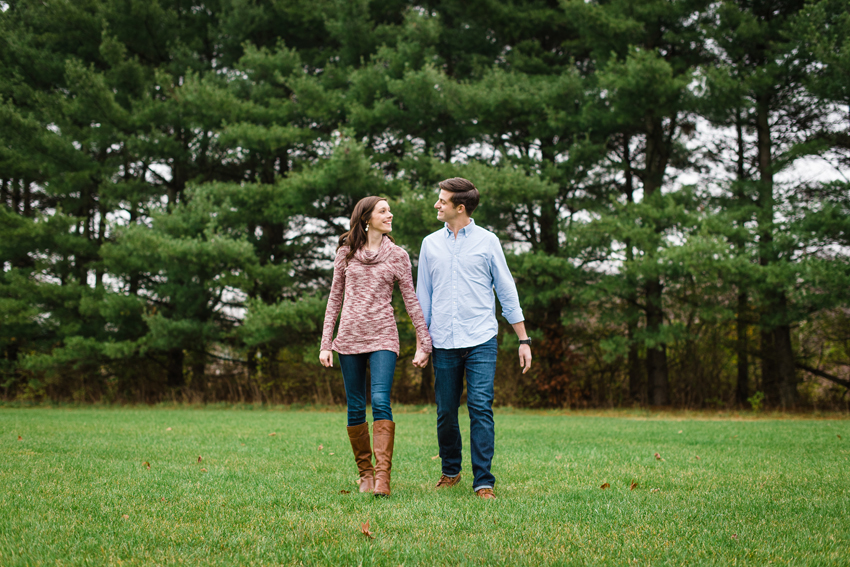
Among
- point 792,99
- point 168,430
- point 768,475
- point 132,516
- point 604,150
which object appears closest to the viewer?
point 132,516

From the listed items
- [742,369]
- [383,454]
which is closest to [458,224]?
[383,454]

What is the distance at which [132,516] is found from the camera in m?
3.17

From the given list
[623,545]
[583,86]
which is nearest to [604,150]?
[583,86]

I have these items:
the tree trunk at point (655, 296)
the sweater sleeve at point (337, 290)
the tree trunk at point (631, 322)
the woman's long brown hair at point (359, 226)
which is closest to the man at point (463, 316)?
the woman's long brown hair at point (359, 226)

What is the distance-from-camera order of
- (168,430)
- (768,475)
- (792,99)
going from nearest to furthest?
(768,475), (168,430), (792,99)

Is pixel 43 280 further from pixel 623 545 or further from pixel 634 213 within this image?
pixel 623 545

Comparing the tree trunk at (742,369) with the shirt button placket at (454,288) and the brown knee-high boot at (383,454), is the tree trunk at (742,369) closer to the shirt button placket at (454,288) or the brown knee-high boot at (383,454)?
the shirt button placket at (454,288)

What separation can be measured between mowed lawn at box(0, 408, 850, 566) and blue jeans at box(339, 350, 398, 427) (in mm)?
512

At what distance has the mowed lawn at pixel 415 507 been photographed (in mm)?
2635

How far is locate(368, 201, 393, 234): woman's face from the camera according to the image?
4.17m

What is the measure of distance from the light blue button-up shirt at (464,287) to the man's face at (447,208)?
0.11 metres

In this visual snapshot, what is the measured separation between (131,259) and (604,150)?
1199cm

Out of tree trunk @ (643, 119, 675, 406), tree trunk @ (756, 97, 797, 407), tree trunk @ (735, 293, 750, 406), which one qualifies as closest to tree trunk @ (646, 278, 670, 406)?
tree trunk @ (643, 119, 675, 406)

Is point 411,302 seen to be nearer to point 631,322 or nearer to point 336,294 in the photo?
point 336,294
